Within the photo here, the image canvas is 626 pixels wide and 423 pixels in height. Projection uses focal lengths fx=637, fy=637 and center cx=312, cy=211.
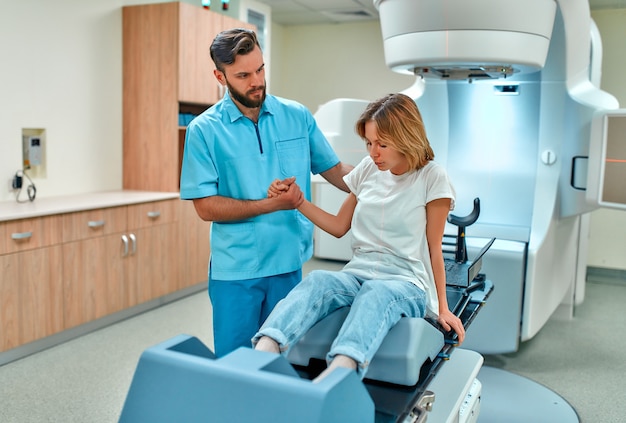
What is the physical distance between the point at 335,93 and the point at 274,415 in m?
5.36

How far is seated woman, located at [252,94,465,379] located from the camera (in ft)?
4.94

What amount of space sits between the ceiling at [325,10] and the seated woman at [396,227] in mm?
3675

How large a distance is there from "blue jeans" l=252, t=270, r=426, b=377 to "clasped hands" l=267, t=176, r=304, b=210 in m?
0.24

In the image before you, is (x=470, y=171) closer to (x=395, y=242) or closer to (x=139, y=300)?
(x=395, y=242)

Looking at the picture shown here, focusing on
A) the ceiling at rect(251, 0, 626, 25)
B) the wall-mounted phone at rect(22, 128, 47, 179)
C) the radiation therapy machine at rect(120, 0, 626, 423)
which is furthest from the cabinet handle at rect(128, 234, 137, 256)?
the ceiling at rect(251, 0, 626, 25)

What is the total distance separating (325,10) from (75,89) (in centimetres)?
247

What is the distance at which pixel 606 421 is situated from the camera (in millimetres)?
2461

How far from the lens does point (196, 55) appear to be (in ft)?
13.4

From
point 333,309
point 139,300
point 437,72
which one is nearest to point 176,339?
point 333,309

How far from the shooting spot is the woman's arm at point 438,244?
1.62 metres

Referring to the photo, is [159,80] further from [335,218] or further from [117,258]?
[335,218]

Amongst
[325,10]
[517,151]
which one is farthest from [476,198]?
[325,10]

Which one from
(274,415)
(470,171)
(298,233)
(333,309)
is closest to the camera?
(274,415)

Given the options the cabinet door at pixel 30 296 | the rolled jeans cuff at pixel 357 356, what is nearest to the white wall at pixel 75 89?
the cabinet door at pixel 30 296
